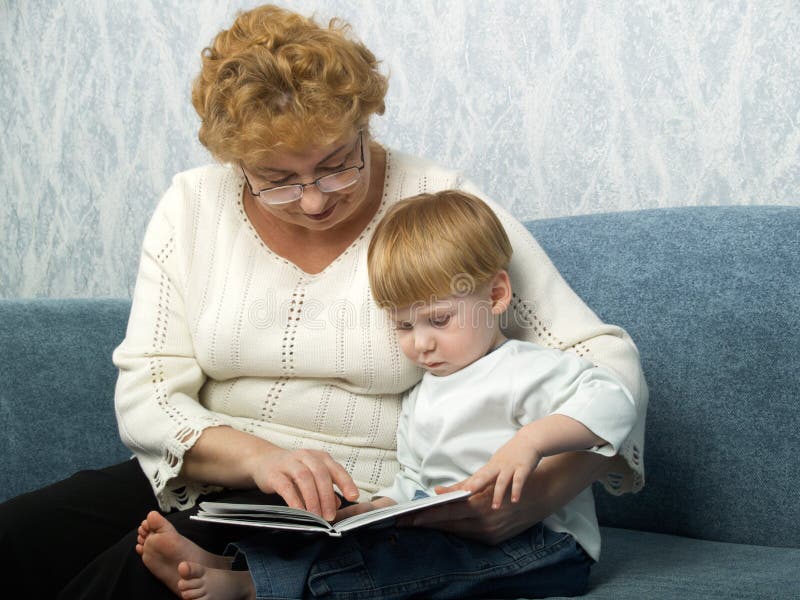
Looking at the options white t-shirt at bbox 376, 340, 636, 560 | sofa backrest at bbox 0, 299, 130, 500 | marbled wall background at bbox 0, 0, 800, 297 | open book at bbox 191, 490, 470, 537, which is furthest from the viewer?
marbled wall background at bbox 0, 0, 800, 297

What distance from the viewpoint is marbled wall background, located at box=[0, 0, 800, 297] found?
1.89m

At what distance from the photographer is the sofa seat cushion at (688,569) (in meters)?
1.26

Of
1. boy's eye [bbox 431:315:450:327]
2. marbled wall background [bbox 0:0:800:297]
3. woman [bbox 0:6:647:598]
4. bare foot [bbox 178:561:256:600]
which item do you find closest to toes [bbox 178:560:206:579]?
bare foot [bbox 178:561:256:600]

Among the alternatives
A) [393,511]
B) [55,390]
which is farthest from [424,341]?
[55,390]

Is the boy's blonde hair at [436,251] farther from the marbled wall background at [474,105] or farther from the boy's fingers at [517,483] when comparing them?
the marbled wall background at [474,105]

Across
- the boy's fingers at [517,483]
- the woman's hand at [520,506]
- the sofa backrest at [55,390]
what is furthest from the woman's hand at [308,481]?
the sofa backrest at [55,390]

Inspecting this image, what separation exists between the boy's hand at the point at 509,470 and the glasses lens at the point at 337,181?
509mm

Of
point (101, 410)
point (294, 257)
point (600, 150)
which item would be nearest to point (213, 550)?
point (294, 257)

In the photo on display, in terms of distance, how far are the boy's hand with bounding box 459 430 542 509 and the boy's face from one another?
0.23m

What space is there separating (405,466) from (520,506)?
27 centimetres

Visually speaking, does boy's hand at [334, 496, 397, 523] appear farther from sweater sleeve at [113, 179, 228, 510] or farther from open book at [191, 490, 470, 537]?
sweater sleeve at [113, 179, 228, 510]

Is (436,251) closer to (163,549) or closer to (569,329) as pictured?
(569,329)

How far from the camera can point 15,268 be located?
124 inches

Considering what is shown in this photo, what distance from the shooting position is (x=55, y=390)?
184cm
